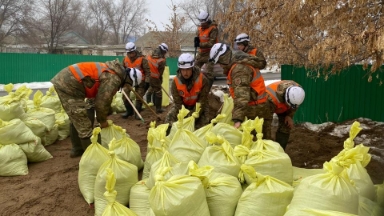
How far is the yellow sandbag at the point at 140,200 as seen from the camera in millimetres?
2725

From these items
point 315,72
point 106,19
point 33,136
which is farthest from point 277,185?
point 106,19

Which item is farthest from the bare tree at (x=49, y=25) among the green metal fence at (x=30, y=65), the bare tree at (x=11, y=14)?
the green metal fence at (x=30, y=65)

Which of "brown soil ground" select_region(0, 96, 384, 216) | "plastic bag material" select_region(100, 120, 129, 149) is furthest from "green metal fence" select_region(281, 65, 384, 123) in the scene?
"plastic bag material" select_region(100, 120, 129, 149)

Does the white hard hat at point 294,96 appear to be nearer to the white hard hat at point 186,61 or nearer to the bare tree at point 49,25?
the white hard hat at point 186,61

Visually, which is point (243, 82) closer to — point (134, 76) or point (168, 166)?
point (134, 76)

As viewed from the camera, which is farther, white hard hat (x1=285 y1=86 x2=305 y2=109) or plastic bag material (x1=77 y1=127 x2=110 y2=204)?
white hard hat (x1=285 y1=86 x2=305 y2=109)

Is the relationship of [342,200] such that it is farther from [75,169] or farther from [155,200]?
[75,169]

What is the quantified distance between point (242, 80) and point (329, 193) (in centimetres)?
209

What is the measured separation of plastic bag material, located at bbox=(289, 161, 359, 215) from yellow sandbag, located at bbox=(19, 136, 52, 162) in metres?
3.30

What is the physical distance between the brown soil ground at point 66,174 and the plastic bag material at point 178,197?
51.5 inches

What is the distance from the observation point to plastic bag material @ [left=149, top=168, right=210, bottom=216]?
200cm

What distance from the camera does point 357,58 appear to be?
410 cm

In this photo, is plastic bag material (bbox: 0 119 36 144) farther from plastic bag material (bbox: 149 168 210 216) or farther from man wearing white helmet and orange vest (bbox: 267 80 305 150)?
man wearing white helmet and orange vest (bbox: 267 80 305 150)

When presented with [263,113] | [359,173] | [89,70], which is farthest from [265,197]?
[89,70]
